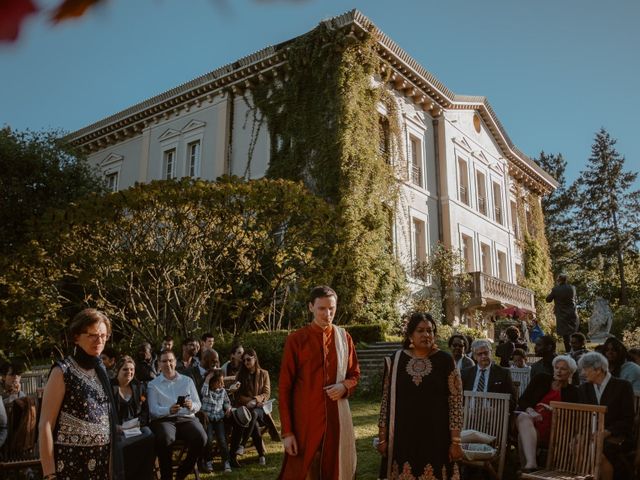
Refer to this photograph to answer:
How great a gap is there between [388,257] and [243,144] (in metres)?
7.24

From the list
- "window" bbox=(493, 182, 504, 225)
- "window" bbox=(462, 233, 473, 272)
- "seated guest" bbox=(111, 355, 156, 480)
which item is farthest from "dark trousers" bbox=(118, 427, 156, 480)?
"window" bbox=(493, 182, 504, 225)

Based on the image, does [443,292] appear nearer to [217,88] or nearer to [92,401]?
[217,88]

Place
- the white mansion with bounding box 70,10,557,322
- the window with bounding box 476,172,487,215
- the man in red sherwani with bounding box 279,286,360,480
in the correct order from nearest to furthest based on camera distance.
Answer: the man in red sherwani with bounding box 279,286,360,480, the white mansion with bounding box 70,10,557,322, the window with bounding box 476,172,487,215

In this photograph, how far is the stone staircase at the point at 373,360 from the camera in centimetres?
1366

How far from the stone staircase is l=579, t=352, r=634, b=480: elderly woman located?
7.51 metres

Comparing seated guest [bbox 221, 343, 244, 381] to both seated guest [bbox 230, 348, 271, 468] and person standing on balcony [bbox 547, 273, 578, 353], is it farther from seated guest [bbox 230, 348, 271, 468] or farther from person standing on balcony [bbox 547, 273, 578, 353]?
person standing on balcony [bbox 547, 273, 578, 353]

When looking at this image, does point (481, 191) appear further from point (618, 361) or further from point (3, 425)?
point (3, 425)

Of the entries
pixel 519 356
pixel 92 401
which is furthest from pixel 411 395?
pixel 519 356

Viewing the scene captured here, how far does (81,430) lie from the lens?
3984 mm

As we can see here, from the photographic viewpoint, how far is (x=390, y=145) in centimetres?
2230

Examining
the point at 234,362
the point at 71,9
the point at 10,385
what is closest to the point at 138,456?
the point at 10,385

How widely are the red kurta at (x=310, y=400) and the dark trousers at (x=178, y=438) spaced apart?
2267 millimetres

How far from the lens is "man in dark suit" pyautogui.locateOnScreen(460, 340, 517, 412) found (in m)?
7.00

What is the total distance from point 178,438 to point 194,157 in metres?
18.9
